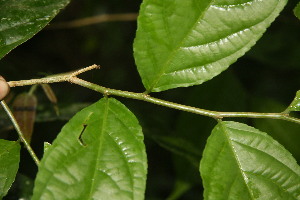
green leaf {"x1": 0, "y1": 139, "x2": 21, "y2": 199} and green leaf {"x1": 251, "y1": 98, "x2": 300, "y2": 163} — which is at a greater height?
green leaf {"x1": 0, "y1": 139, "x2": 21, "y2": 199}

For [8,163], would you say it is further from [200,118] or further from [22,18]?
[200,118]

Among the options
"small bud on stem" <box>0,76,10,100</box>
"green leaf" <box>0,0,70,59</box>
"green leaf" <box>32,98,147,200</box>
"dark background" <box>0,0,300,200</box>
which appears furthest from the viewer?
"dark background" <box>0,0,300,200</box>

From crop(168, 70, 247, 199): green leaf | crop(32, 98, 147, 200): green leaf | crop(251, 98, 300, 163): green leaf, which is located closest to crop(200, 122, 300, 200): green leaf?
crop(32, 98, 147, 200): green leaf

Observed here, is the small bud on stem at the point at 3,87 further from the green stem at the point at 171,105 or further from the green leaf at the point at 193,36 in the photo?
the green leaf at the point at 193,36

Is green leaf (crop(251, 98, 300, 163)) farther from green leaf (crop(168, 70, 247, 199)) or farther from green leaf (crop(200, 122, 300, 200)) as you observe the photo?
green leaf (crop(200, 122, 300, 200))

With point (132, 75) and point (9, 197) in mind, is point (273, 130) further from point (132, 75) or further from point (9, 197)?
point (132, 75)

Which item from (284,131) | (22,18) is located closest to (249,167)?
(22,18)
